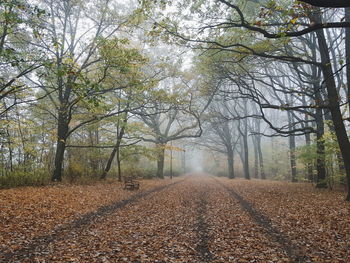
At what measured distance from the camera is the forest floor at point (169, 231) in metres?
4.92

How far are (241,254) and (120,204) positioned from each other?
6.80 meters

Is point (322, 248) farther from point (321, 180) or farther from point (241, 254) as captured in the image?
point (321, 180)

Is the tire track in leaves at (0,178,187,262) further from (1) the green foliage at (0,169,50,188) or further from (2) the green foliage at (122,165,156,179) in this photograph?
(2) the green foliage at (122,165,156,179)

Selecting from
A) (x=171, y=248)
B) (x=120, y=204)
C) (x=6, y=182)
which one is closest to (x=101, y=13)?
(x=6, y=182)

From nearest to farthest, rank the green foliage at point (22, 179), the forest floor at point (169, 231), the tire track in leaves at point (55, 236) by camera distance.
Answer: the tire track in leaves at point (55, 236) → the forest floor at point (169, 231) → the green foliage at point (22, 179)

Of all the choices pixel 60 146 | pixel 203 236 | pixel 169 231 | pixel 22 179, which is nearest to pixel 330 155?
pixel 203 236

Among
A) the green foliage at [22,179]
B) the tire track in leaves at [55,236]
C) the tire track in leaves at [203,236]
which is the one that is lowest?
the tire track in leaves at [203,236]

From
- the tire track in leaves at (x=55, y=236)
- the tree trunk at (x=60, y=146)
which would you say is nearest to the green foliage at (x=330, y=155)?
the tire track in leaves at (x=55, y=236)

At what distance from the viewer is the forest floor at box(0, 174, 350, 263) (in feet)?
16.1

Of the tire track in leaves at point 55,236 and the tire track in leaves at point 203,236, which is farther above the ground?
the tire track in leaves at point 55,236

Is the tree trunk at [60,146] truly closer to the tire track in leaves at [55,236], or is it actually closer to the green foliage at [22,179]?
the green foliage at [22,179]

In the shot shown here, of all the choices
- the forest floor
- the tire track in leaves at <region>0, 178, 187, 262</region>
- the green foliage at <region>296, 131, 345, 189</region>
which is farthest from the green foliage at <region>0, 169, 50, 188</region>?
→ the green foliage at <region>296, 131, 345, 189</region>

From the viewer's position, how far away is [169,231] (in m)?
6.75

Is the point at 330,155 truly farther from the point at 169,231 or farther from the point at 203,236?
the point at 169,231
